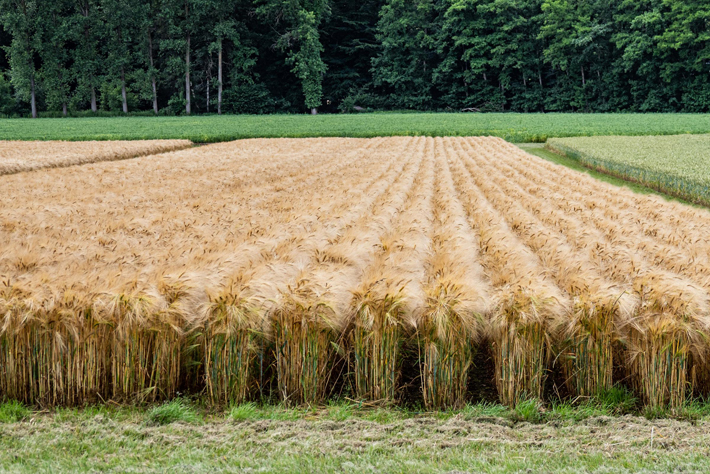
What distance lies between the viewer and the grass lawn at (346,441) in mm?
3398

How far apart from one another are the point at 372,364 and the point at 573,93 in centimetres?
7254

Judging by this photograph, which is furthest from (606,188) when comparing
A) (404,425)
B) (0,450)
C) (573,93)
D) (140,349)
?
(573,93)

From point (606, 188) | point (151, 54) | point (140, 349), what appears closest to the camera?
point (140, 349)

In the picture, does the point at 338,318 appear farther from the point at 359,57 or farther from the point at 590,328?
the point at 359,57

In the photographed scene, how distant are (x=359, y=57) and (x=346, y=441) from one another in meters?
79.1

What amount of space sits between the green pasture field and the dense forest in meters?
43.6

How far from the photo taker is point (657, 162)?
675 inches

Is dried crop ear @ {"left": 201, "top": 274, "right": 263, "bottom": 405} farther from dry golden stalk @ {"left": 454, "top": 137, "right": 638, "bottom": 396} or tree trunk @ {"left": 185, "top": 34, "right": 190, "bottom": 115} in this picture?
tree trunk @ {"left": 185, "top": 34, "right": 190, "bottom": 115}

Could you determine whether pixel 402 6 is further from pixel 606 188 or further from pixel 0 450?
Answer: pixel 0 450

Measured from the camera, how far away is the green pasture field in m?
14.2

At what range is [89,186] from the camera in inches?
504

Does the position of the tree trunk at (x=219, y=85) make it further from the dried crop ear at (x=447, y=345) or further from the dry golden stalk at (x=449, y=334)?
the dried crop ear at (x=447, y=345)

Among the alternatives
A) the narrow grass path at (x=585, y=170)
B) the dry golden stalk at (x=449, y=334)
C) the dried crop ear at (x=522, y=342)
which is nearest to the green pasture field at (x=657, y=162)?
the narrow grass path at (x=585, y=170)

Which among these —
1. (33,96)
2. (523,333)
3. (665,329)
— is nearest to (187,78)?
(33,96)
